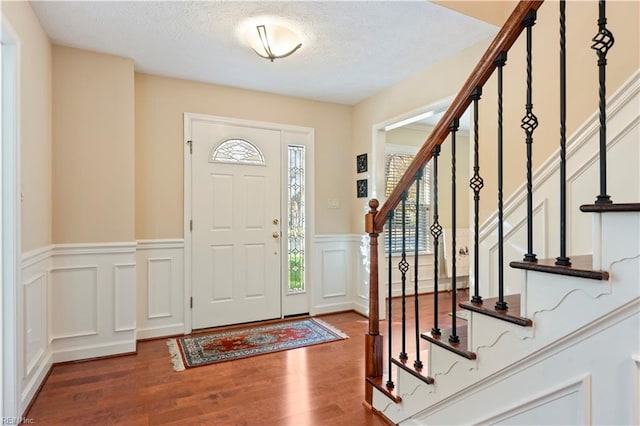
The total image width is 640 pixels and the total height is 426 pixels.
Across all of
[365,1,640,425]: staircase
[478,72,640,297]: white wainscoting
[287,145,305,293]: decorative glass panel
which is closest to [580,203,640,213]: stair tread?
[365,1,640,425]: staircase

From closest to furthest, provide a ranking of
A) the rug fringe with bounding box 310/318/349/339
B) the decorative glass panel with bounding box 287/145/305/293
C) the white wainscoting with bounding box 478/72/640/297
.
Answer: the white wainscoting with bounding box 478/72/640/297, the rug fringe with bounding box 310/318/349/339, the decorative glass panel with bounding box 287/145/305/293

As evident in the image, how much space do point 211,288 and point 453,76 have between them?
2974 millimetres

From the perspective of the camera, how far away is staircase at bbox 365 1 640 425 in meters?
0.95

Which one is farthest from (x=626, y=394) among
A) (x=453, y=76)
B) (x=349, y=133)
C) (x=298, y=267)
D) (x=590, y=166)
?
(x=349, y=133)

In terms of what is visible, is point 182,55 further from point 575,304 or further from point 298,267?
point 575,304

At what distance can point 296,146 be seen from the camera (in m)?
3.97

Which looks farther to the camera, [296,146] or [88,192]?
[296,146]

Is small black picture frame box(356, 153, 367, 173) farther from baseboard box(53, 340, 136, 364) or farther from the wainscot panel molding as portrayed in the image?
baseboard box(53, 340, 136, 364)

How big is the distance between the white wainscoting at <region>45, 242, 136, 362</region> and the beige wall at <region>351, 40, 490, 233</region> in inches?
96.9

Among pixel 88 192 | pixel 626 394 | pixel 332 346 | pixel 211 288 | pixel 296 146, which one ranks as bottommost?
pixel 332 346

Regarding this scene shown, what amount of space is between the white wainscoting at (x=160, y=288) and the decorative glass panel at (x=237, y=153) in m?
0.92

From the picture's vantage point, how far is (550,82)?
221 cm

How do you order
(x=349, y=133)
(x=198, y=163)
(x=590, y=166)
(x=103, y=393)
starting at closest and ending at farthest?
(x=590, y=166)
(x=103, y=393)
(x=198, y=163)
(x=349, y=133)

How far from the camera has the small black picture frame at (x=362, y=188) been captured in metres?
4.01
